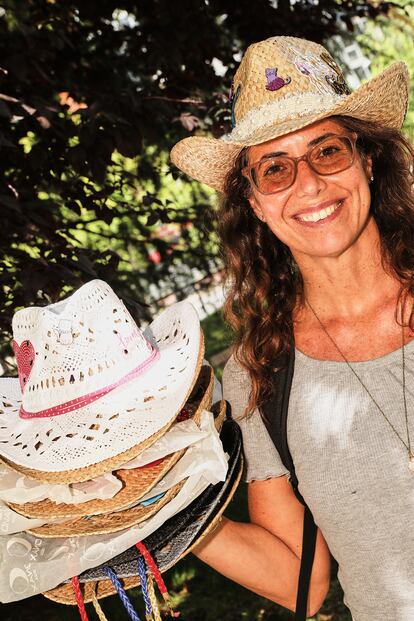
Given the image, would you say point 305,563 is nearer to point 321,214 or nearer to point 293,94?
point 321,214

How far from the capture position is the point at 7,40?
3197 mm

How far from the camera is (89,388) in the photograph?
1482mm

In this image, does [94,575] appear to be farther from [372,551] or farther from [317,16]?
[317,16]

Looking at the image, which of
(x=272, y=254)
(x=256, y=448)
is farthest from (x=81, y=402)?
(x=272, y=254)

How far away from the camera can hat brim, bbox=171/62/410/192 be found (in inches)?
68.7

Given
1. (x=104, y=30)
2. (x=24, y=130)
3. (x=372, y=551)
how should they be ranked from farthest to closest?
(x=104, y=30) < (x=24, y=130) < (x=372, y=551)

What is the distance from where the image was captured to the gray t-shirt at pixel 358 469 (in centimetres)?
165

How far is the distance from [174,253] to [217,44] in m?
1.58

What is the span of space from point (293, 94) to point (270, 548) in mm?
1420

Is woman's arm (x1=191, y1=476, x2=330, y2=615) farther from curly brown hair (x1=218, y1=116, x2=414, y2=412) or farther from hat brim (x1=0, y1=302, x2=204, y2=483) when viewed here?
hat brim (x1=0, y1=302, x2=204, y2=483)

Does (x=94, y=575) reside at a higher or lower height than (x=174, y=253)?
lower

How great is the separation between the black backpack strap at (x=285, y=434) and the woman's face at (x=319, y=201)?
1.19 ft

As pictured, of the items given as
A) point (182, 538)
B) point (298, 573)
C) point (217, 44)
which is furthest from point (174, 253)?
point (182, 538)

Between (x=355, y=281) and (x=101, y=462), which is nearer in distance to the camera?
(x=101, y=462)
